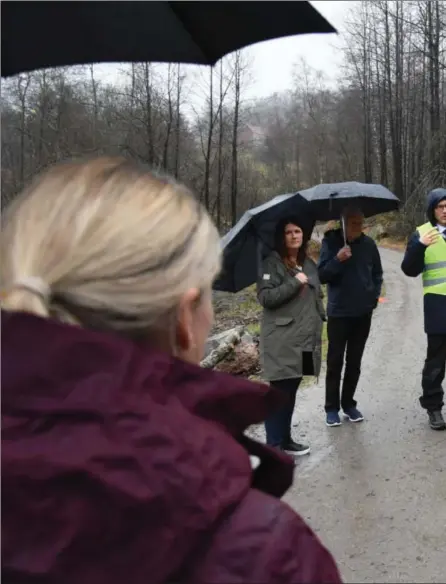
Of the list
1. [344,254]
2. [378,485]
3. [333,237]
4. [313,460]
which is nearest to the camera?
[378,485]

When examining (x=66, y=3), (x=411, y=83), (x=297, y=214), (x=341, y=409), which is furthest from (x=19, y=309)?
→ (x=411, y=83)

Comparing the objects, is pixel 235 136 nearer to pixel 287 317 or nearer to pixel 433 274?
pixel 433 274

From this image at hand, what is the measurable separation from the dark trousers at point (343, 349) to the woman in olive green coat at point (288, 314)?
50 centimetres

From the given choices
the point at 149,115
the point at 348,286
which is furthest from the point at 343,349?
the point at 149,115

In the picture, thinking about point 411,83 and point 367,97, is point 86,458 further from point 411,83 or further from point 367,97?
point 367,97

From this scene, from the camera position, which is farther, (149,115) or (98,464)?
(149,115)

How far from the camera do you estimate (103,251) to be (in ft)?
2.90

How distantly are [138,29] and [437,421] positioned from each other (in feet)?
13.8

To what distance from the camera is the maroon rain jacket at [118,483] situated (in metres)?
0.77

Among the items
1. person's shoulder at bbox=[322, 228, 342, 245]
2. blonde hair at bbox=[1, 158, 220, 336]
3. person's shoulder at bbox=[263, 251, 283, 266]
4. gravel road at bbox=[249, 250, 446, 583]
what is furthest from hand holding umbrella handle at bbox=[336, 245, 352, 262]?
blonde hair at bbox=[1, 158, 220, 336]

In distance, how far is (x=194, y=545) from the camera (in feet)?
2.62

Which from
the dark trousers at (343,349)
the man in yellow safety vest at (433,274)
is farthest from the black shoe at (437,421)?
the dark trousers at (343,349)

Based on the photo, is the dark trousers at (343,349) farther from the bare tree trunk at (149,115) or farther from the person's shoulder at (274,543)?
the bare tree trunk at (149,115)

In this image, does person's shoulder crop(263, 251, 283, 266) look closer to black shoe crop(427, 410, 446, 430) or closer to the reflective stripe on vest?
the reflective stripe on vest
